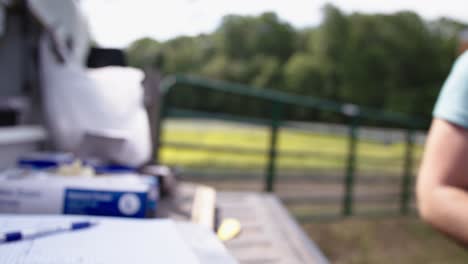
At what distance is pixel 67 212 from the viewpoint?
63 centimetres

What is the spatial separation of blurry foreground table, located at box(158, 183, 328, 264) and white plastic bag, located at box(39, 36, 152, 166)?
0.16 meters

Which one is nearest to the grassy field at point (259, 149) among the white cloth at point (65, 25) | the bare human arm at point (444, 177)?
the white cloth at point (65, 25)

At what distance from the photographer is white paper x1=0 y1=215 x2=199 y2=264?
43 centimetres

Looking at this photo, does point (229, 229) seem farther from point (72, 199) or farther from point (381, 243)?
point (381, 243)

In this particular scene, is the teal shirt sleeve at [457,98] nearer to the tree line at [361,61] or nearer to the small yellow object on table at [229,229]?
the small yellow object on table at [229,229]

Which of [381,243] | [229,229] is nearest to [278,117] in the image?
[381,243]

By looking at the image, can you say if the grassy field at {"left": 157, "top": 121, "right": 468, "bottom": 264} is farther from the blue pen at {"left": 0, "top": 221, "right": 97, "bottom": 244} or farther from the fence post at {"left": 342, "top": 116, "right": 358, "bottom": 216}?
the blue pen at {"left": 0, "top": 221, "right": 97, "bottom": 244}

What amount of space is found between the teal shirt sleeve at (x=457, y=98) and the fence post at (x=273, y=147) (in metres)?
2.35

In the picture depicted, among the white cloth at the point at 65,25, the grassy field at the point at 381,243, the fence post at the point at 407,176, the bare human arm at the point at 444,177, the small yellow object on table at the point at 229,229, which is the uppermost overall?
the white cloth at the point at 65,25

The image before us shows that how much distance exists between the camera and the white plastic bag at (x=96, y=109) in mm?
827

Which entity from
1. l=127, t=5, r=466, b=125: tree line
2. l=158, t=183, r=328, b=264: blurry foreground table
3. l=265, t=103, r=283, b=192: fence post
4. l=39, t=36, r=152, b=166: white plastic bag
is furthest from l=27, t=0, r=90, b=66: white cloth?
l=127, t=5, r=466, b=125: tree line

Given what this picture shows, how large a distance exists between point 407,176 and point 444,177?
12.4ft

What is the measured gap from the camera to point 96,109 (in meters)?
0.90

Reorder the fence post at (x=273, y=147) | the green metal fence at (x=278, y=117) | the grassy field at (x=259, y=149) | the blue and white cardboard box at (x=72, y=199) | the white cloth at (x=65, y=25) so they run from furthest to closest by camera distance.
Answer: the grassy field at (x=259, y=149) → the fence post at (x=273, y=147) → the green metal fence at (x=278, y=117) → the white cloth at (x=65, y=25) → the blue and white cardboard box at (x=72, y=199)
